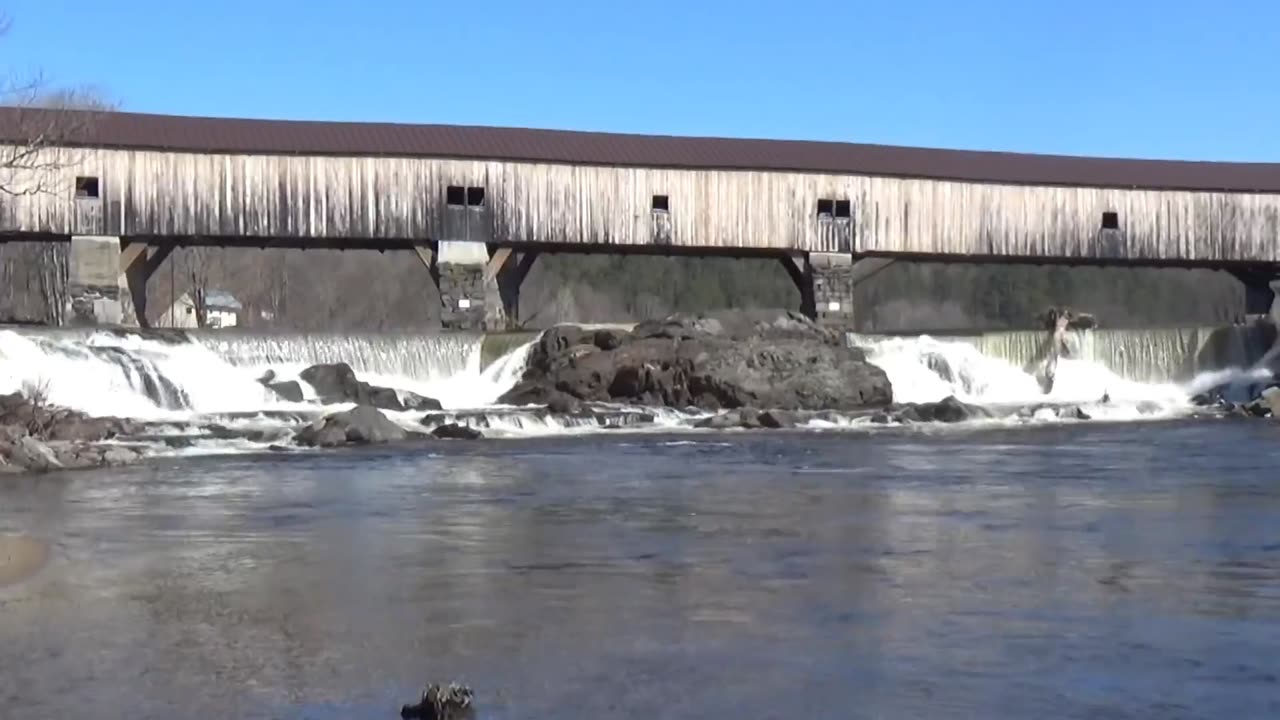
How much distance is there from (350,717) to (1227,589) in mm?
5675

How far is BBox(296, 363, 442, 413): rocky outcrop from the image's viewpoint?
3028 cm

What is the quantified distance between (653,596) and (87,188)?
27.7 m

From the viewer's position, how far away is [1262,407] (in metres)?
33.0

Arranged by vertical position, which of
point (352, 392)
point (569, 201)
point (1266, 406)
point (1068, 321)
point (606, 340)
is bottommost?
point (1266, 406)

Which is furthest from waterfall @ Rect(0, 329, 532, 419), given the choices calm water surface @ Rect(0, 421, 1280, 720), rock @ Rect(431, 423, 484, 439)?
calm water surface @ Rect(0, 421, 1280, 720)

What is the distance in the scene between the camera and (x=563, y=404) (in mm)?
29656

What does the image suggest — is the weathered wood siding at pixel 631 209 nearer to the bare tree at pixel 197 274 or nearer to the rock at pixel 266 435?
the rock at pixel 266 435

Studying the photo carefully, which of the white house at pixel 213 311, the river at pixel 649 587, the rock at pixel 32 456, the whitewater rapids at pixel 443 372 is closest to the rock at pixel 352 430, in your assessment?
the whitewater rapids at pixel 443 372

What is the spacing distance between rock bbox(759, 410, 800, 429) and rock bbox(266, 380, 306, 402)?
840 cm

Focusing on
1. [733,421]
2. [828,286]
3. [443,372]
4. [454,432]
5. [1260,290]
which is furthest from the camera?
[1260,290]

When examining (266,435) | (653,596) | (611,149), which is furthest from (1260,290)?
(653,596)

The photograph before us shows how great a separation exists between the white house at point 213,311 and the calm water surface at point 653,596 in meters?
50.6

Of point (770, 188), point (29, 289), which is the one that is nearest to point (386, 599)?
point (770, 188)

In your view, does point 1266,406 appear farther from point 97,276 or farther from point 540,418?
point 97,276
